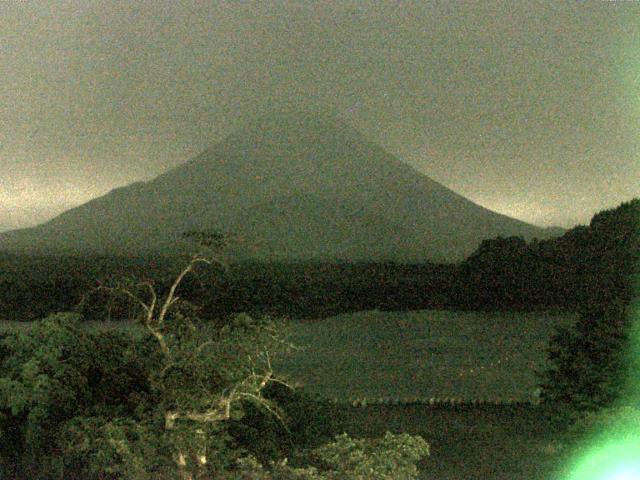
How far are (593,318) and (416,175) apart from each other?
4743 cm

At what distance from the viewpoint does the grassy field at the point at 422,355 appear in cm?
1416

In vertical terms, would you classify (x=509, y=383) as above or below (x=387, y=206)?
below

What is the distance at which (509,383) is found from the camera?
14.9m

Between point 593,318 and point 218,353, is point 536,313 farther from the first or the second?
point 218,353

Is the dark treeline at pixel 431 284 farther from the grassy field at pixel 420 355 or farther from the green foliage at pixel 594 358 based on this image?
the green foliage at pixel 594 358

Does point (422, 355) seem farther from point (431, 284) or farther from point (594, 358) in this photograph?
point (594, 358)

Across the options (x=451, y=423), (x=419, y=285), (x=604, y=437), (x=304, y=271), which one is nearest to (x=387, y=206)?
(x=304, y=271)

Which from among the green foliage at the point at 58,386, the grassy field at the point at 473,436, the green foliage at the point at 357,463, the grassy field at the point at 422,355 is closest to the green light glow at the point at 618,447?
the grassy field at the point at 473,436

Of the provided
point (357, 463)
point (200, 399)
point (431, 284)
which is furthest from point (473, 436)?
point (431, 284)

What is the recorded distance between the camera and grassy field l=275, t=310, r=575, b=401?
1416cm

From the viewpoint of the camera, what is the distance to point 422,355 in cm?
1781

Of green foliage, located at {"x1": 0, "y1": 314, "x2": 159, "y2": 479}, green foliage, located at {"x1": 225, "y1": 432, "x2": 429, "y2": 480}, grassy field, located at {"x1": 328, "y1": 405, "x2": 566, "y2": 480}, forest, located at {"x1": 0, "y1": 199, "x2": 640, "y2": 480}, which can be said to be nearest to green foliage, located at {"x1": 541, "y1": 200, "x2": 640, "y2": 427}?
forest, located at {"x1": 0, "y1": 199, "x2": 640, "y2": 480}

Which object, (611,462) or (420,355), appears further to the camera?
(420,355)

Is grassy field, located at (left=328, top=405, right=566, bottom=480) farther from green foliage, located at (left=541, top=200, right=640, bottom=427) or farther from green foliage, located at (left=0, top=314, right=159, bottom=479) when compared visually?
green foliage, located at (left=0, top=314, right=159, bottom=479)
